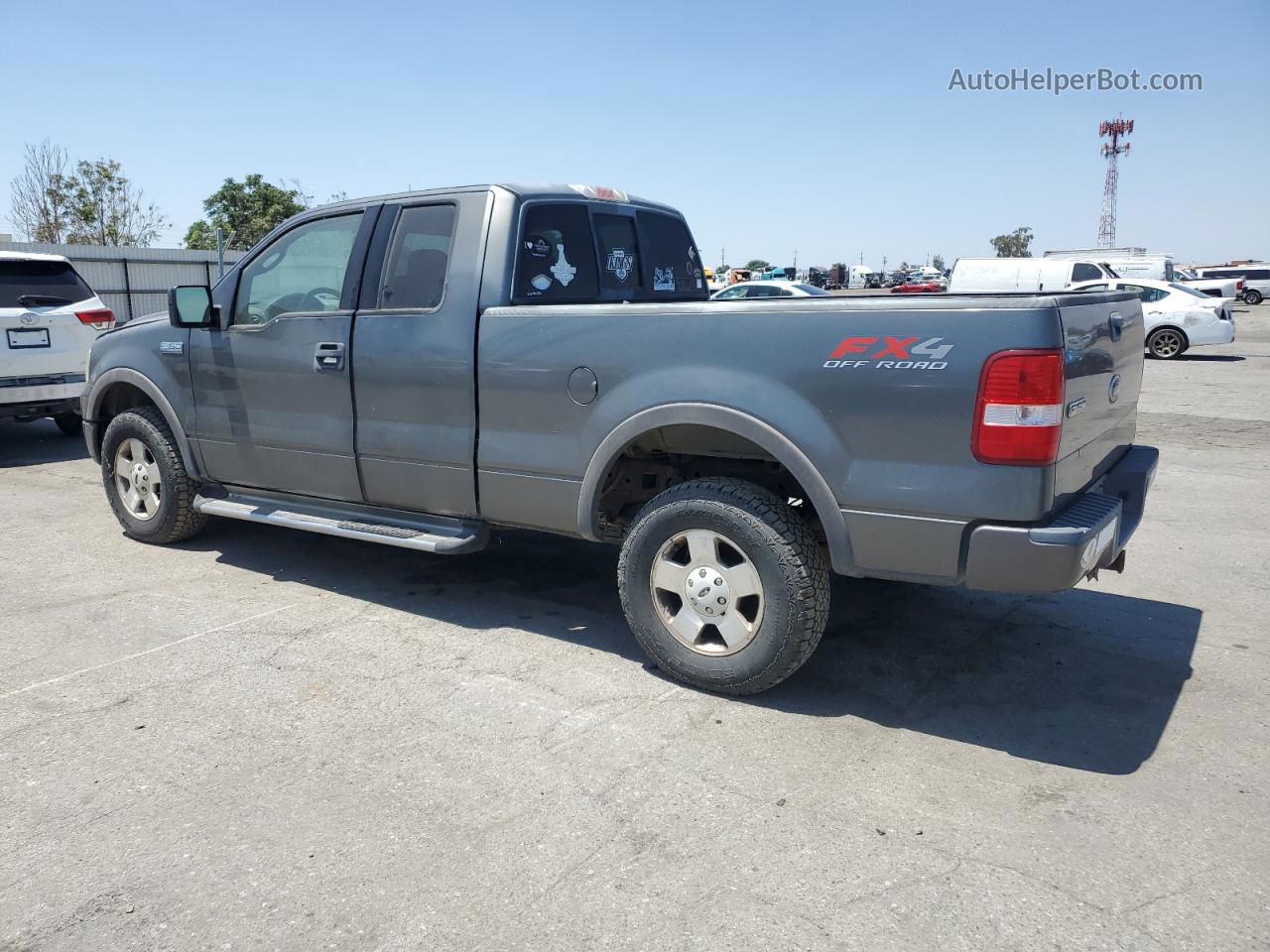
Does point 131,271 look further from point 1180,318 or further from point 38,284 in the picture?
point 1180,318

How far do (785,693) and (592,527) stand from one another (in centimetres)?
109

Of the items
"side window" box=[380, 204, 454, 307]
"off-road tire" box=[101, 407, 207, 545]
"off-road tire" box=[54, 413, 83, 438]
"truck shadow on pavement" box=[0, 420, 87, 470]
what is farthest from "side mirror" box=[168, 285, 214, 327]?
"off-road tire" box=[54, 413, 83, 438]

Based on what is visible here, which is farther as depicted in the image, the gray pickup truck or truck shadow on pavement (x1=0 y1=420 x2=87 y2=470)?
truck shadow on pavement (x1=0 y1=420 x2=87 y2=470)

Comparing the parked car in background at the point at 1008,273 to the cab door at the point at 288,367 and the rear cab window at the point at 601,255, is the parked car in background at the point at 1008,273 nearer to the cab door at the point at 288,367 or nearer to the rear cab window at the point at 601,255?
the rear cab window at the point at 601,255

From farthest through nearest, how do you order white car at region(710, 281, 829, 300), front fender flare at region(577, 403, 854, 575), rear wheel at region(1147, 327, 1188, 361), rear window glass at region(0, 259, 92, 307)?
white car at region(710, 281, 829, 300) → rear wheel at region(1147, 327, 1188, 361) → rear window glass at region(0, 259, 92, 307) → front fender flare at region(577, 403, 854, 575)

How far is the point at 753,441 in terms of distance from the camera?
12.6ft

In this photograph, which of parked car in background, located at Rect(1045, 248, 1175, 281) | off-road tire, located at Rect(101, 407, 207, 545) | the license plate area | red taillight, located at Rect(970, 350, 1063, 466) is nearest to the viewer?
red taillight, located at Rect(970, 350, 1063, 466)

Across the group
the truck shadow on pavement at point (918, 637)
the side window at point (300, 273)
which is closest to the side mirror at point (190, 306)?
the side window at point (300, 273)

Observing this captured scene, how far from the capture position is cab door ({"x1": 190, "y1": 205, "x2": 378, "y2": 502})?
5074 millimetres

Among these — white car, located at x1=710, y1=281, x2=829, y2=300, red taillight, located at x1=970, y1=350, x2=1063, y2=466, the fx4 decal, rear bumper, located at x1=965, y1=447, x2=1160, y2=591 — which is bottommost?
rear bumper, located at x1=965, y1=447, x2=1160, y2=591

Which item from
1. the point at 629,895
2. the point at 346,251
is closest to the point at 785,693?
the point at 629,895

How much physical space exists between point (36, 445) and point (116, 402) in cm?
489

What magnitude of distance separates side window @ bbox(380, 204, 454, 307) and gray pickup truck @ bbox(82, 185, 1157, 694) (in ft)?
0.05

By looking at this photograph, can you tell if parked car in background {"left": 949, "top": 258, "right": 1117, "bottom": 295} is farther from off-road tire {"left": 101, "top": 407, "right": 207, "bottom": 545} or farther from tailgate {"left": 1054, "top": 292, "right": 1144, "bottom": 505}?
off-road tire {"left": 101, "top": 407, "right": 207, "bottom": 545}
